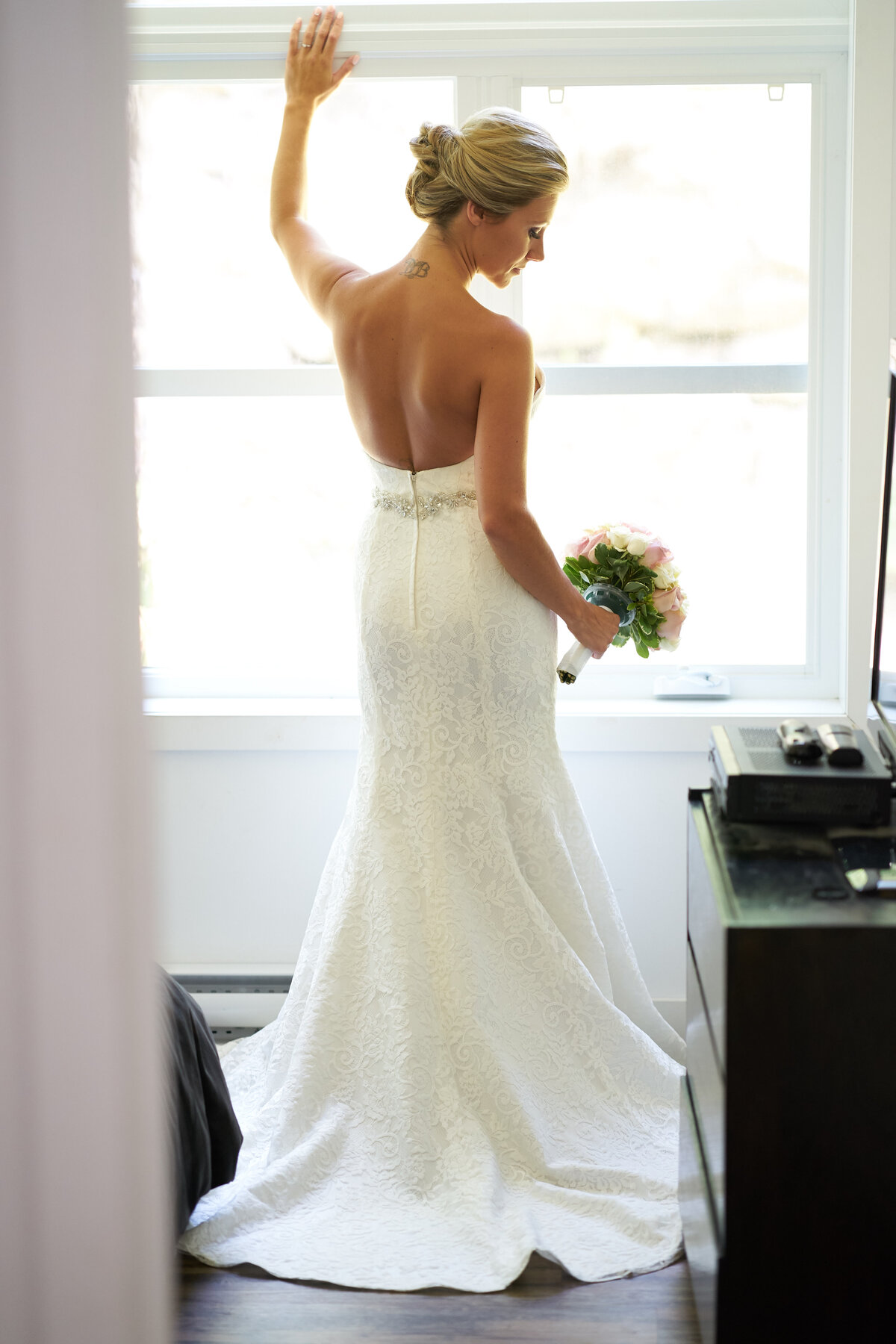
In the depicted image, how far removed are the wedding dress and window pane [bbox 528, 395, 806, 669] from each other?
0.73 m

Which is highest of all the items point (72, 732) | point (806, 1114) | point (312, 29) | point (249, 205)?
point (312, 29)

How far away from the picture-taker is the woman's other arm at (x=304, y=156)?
2387 mm

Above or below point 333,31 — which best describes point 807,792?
below

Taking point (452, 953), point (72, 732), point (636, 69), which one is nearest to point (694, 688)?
point (452, 953)

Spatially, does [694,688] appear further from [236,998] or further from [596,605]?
[236,998]

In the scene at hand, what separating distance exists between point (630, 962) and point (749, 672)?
3.02ft

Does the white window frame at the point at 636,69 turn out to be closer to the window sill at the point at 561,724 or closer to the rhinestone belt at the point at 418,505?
the window sill at the point at 561,724

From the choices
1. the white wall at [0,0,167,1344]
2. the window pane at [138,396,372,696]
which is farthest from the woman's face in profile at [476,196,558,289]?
the white wall at [0,0,167,1344]

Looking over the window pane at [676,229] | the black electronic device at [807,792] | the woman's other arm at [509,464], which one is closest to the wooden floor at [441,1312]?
the black electronic device at [807,792]

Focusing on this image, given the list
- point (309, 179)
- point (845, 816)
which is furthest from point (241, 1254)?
point (309, 179)

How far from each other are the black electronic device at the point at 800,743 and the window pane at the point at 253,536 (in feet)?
5.15

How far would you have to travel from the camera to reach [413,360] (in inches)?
82.2

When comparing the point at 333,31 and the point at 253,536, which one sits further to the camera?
the point at 253,536

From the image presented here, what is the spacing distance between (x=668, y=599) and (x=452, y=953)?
2.75 ft
